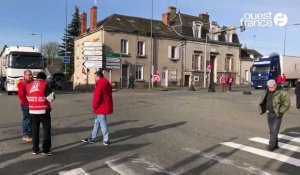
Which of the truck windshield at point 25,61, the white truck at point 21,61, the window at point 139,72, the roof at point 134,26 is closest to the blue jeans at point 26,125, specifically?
the white truck at point 21,61

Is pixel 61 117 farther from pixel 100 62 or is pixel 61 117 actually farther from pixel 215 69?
pixel 215 69

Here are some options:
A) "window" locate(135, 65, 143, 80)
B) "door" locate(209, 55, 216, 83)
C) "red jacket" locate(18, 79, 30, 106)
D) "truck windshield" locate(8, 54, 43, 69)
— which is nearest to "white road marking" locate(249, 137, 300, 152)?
"red jacket" locate(18, 79, 30, 106)

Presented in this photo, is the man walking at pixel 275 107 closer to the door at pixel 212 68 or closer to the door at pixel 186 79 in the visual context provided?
the door at pixel 186 79

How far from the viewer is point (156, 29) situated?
56.5 metres

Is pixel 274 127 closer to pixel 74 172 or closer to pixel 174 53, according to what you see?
pixel 74 172

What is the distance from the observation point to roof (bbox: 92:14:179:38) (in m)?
51.4

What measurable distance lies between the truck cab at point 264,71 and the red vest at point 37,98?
37233 millimetres

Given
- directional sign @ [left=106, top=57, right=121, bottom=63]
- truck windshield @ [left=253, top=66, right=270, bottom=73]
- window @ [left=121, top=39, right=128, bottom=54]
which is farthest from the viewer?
window @ [left=121, top=39, right=128, bottom=54]

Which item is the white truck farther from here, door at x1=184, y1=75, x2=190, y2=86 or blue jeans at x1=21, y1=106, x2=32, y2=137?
door at x1=184, y1=75, x2=190, y2=86

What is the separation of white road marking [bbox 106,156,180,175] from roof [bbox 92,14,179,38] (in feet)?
138

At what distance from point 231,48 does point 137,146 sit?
55586mm

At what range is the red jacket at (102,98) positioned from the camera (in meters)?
10.8

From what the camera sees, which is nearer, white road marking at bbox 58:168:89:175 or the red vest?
white road marking at bbox 58:168:89:175

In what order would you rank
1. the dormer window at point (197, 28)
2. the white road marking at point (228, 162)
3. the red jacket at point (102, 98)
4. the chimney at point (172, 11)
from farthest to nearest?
the chimney at point (172, 11)
the dormer window at point (197, 28)
the red jacket at point (102, 98)
the white road marking at point (228, 162)
